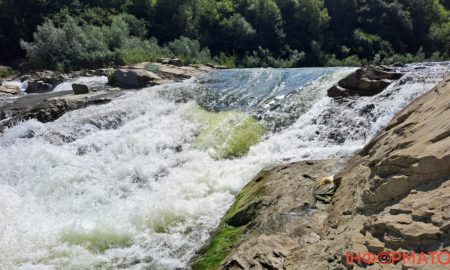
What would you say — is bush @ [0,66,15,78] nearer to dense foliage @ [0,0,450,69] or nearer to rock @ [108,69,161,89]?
dense foliage @ [0,0,450,69]

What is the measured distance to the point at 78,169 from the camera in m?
8.45

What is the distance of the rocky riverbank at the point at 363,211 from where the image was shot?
9.97 ft

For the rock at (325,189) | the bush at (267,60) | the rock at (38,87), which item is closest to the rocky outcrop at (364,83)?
the rock at (325,189)

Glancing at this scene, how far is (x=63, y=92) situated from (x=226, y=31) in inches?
842

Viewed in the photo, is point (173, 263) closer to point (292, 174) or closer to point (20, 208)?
point (292, 174)

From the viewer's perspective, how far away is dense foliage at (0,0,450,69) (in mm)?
24812

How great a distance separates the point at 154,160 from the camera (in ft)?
29.0

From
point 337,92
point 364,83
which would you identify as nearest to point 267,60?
point 337,92

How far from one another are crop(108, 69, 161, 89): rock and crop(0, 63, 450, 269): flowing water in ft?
7.81

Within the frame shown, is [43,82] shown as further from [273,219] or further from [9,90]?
[273,219]

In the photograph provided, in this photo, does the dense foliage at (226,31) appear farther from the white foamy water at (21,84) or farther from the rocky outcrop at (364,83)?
the rocky outcrop at (364,83)

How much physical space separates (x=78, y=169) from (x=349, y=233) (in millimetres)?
6366

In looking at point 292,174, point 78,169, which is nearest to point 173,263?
point 292,174

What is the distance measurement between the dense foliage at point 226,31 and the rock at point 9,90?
439cm
